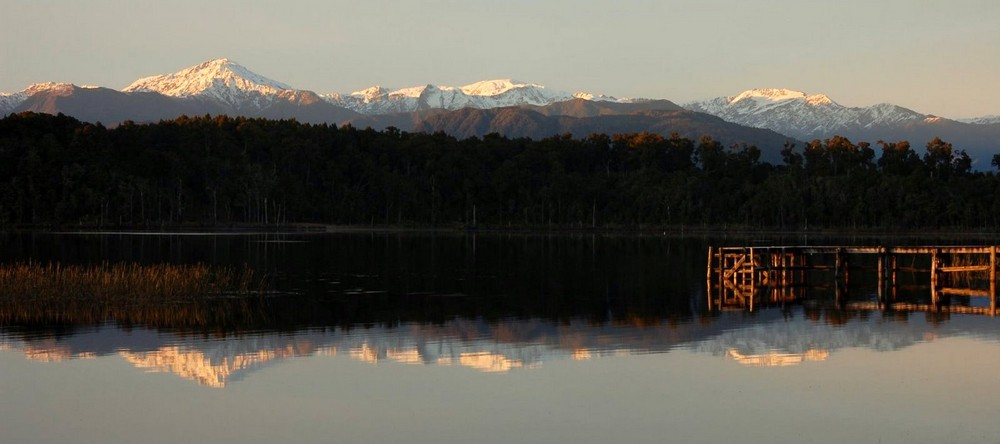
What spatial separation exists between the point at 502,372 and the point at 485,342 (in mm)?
5584

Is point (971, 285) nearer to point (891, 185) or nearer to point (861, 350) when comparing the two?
point (861, 350)

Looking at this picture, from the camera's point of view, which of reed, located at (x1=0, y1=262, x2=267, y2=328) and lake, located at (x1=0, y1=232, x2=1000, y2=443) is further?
reed, located at (x1=0, y1=262, x2=267, y2=328)

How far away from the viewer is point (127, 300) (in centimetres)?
4156

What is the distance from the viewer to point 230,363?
2859 cm

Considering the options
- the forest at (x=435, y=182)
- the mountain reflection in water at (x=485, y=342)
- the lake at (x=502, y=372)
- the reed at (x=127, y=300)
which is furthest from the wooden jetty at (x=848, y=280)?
the forest at (x=435, y=182)

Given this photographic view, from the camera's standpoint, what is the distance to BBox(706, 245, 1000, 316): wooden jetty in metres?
45.1

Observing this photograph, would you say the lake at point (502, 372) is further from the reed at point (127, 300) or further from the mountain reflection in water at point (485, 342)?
the reed at point (127, 300)

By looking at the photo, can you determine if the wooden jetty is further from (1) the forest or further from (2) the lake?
(1) the forest

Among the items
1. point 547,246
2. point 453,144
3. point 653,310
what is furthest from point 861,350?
point 453,144

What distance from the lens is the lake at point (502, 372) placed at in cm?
2153

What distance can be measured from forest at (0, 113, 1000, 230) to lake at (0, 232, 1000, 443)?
106802mm

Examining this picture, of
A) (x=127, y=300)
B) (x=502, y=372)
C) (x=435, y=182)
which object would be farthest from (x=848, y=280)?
(x=435, y=182)

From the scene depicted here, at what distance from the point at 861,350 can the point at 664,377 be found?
7.37 metres

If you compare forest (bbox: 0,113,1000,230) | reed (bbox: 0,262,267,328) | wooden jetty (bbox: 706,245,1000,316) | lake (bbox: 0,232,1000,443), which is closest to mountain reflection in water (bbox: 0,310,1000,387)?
lake (bbox: 0,232,1000,443)
